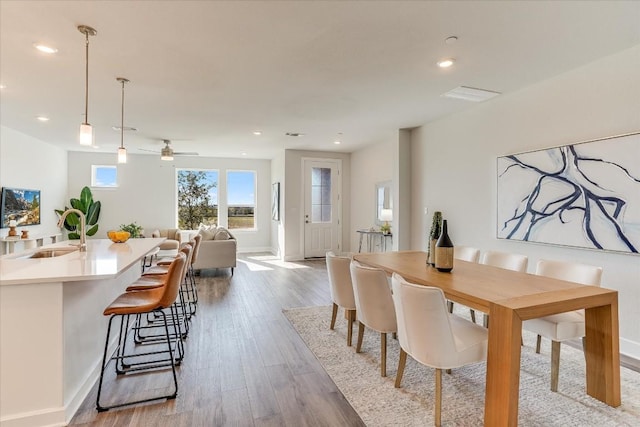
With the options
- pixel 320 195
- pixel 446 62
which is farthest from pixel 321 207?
pixel 446 62

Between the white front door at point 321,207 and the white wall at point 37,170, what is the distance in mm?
5377

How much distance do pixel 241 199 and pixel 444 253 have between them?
7357 mm

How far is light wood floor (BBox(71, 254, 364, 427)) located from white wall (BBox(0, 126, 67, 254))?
4364 millimetres

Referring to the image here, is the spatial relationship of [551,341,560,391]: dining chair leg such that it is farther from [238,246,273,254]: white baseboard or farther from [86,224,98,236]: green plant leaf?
[86,224,98,236]: green plant leaf

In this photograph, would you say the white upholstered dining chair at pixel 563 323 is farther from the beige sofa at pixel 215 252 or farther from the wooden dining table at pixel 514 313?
the beige sofa at pixel 215 252

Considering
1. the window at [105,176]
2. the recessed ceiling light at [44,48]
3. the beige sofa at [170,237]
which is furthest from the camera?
the window at [105,176]

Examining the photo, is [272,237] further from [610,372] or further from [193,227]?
[610,372]

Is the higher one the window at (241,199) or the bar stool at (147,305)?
the window at (241,199)

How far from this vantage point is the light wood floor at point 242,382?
1.98 m

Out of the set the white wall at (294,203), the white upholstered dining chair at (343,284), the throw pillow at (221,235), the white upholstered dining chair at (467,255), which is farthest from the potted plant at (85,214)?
the white upholstered dining chair at (467,255)

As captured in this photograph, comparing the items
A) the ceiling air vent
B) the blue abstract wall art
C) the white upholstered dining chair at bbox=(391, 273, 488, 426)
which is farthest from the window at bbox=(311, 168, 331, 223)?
the white upholstered dining chair at bbox=(391, 273, 488, 426)

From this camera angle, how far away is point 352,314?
301cm

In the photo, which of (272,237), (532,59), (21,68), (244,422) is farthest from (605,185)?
(272,237)

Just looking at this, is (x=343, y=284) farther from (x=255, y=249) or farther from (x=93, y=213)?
(x=93, y=213)
